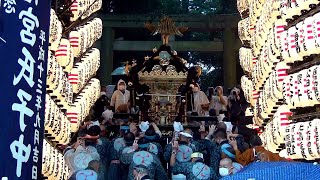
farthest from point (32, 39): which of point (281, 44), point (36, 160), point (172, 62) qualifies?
point (172, 62)

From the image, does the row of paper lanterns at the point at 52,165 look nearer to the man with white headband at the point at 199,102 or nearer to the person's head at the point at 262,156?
the person's head at the point at 262,156

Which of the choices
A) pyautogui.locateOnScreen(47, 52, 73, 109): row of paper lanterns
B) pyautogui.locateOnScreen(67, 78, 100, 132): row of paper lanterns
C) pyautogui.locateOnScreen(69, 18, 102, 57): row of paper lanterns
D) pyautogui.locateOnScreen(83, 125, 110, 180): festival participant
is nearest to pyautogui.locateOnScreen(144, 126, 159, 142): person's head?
pyautogui.locateOnScreen(83, 125, 110, 180): festival participant

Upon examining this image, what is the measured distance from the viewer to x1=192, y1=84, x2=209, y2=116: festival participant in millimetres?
14508

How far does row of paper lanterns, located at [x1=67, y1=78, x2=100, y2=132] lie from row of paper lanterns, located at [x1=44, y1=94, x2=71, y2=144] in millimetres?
952

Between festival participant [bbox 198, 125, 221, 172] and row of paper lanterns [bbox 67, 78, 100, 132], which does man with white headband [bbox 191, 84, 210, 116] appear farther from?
festival participant [bbox 198, 125, 221, 172]

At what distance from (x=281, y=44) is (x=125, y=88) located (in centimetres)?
744

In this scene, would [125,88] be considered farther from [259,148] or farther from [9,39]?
[9,39]

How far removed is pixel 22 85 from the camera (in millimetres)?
3527

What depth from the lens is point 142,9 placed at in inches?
781

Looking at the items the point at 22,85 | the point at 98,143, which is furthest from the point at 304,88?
the point at 22,85

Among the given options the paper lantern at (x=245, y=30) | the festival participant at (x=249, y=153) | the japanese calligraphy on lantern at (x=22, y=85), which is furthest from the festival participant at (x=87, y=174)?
the paper lantern at (x=245, y=30)

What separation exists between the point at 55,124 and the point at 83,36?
9.65 feet

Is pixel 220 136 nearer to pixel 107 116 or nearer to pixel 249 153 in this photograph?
pixel 249 153

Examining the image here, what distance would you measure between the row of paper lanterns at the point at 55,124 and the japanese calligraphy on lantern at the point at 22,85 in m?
3.57
